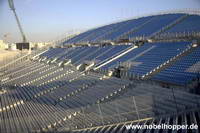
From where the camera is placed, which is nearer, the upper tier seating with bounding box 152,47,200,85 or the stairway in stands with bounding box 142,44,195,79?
the upper tier seating with bounding box 152,47,200,85

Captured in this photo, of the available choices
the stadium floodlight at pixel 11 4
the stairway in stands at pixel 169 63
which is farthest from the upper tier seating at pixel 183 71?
the stadium floodlight at pixel 11 4

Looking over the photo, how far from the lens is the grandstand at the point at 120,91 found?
782cm

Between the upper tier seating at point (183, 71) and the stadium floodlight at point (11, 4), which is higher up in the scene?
the stadium floodlight at point (11, 4)

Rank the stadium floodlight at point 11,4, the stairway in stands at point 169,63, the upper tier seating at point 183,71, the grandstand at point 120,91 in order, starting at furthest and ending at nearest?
the stadium floodlight at point 11,4 < the stairway in stands at point 169,63 < the upper tier seating at point 183,71 < the grandstand at point 120,91

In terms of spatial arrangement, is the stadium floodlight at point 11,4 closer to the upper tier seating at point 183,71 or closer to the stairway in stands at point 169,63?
the stairway in stands at point 169,63

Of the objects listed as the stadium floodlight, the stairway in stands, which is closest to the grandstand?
the stairway in stands

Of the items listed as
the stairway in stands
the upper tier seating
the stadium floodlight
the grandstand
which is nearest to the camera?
the grandstand

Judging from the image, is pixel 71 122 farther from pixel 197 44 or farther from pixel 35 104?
pixel 197 44

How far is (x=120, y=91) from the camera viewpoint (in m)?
11.2

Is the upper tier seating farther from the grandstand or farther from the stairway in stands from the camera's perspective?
the stairway in stands

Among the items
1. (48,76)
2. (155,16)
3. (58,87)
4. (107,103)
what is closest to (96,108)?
(107,103)

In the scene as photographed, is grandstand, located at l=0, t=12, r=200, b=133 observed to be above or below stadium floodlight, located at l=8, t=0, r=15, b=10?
below

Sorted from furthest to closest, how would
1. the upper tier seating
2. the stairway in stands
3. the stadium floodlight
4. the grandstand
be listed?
the stadium floodlight → the stairway in stands → the upper tier seating → the grandstand

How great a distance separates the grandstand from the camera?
7.82 m
